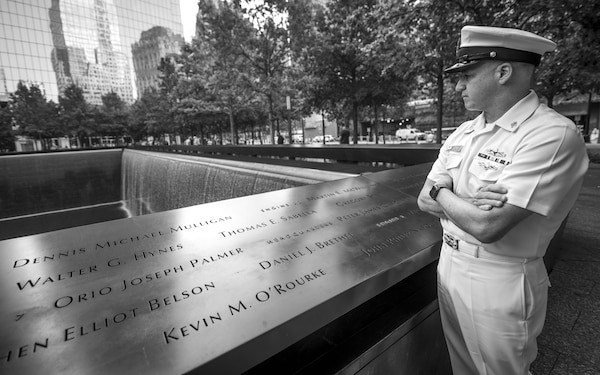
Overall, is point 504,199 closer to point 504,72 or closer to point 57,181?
point 504,72

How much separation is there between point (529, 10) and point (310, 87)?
33.9 ft

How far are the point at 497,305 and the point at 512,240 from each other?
26cm

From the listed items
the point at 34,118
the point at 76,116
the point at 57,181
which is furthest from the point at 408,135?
the point at 34,118

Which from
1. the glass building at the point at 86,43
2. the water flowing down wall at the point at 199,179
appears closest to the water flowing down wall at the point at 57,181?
the water flowing down wall at the point at 199,179

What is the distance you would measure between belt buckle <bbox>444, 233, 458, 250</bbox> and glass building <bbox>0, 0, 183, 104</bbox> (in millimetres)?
63767

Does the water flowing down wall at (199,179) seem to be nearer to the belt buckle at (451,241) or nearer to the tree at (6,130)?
the belt buckle at (451,241)

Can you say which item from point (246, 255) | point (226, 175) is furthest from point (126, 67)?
point (246, 255)

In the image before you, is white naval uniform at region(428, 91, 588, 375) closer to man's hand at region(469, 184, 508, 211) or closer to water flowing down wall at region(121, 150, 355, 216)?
man's hand at region(469, 184, 508, 211)

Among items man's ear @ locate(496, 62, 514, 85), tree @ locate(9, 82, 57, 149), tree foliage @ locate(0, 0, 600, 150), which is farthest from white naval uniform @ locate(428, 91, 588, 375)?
tree @ locate(9, 82, 57, 149)

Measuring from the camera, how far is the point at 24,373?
777mm

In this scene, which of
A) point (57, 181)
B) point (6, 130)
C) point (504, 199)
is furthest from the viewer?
point (6, 130)

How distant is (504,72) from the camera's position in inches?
51.5

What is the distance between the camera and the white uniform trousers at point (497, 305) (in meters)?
1.24

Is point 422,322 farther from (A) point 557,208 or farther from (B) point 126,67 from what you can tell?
(B) point 126,67
